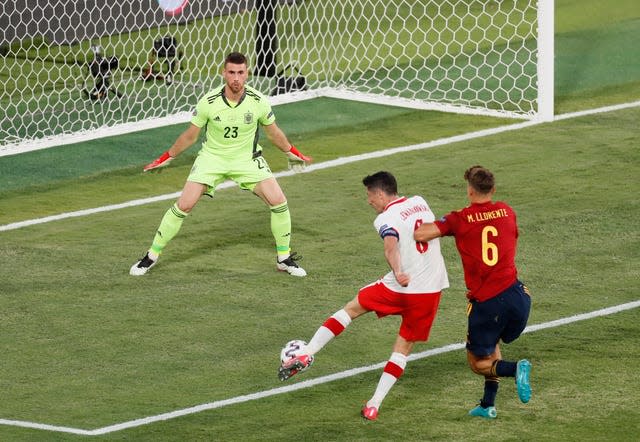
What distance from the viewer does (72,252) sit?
→ 14.3 metres

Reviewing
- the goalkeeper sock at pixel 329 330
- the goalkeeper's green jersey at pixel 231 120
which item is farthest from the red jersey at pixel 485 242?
the goalkeeper's green jersey at pixel 231 120

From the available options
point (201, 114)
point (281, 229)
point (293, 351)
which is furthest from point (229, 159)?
point (293, 351)

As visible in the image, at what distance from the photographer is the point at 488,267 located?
973cm

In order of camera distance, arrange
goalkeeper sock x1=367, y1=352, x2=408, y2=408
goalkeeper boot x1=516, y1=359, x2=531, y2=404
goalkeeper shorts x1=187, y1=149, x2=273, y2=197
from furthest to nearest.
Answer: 1. goalkeeper shorts x1=187, y1=149, x2=273, y2=197
2. goalkeeper sock x1=367, y1=352, x2=408, y2=408
3. goalkeeper boot x1=516, y1=359, x2=531, y2=404

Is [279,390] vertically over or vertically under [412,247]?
under

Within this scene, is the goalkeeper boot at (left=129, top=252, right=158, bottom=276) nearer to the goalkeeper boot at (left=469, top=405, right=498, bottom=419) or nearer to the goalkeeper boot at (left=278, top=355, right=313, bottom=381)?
the goalkeeper boot at (left=278, top=355, right=313, bottom=381)

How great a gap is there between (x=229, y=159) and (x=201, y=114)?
484mm

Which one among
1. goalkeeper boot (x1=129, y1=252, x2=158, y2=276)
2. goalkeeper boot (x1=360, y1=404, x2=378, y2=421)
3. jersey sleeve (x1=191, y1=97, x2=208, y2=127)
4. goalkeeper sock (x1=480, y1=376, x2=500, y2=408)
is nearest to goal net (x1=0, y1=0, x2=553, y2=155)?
goalkeeper boot (x1=129, y1=252, x2=158, y2=276)

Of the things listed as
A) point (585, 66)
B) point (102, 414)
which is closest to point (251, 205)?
point (102, 414)

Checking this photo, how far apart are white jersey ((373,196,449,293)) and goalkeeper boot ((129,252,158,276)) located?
3953 millimetres

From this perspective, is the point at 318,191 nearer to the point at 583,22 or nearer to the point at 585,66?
the point at 585,66

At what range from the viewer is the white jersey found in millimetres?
9883

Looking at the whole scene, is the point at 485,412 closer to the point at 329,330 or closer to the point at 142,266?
the point at 329,330

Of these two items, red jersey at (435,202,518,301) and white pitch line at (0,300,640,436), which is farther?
white pitch line at (0,300,640,436)
